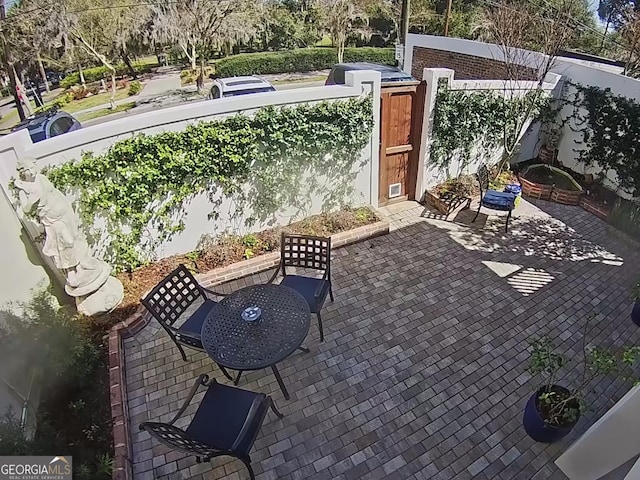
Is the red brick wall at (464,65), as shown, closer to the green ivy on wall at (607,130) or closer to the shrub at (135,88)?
the green ivy on wall at (607,130)

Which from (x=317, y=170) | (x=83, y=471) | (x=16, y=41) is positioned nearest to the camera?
(x=83, y=471)

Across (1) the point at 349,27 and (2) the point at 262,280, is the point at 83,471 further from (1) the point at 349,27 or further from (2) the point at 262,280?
(1) the point at 349,27

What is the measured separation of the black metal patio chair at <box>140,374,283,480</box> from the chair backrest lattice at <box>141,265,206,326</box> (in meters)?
1.05

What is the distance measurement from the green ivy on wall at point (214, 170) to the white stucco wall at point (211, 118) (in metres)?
0.08

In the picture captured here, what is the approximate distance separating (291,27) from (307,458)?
2691 centimetres

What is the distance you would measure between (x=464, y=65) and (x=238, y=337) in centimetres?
1112

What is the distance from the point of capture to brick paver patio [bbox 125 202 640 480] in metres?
3.84

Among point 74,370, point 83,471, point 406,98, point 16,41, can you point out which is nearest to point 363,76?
point 406,98

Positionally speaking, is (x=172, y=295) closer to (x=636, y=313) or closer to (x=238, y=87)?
(x=636, y=313)

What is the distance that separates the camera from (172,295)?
454 centimetres

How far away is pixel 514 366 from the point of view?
15.6ft

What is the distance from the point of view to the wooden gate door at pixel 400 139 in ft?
23.5

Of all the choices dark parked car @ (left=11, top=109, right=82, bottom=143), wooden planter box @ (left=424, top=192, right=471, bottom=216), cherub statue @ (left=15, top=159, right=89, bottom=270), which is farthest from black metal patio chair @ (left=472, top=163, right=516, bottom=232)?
dark parked car @ (left=11, top=109, right=82, bottom=143)

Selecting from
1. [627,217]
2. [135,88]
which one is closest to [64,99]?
[135,88]
